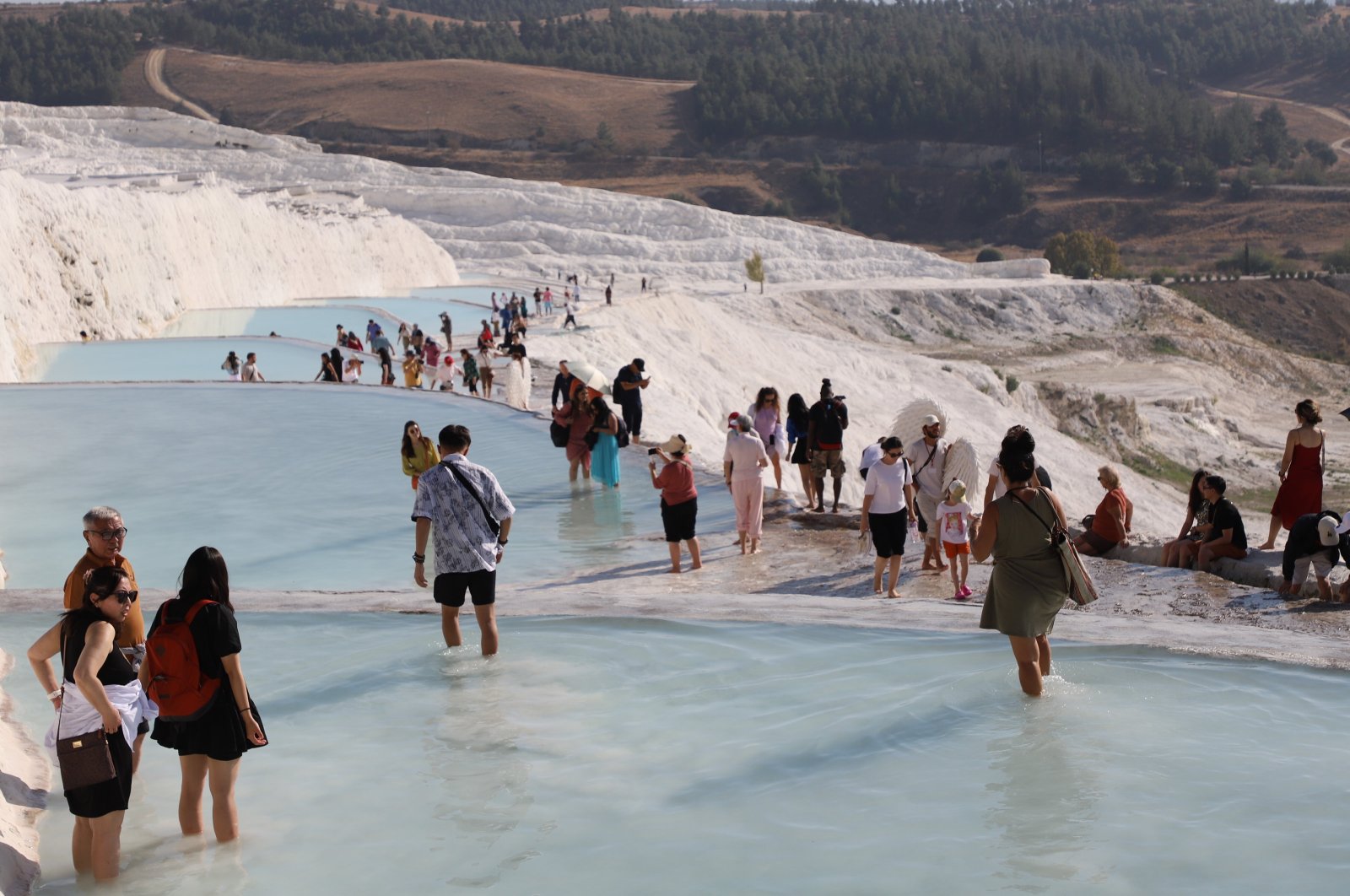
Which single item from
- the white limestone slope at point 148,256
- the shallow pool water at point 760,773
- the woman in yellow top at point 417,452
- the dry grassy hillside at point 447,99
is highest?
the dry grassy hillside at point 447,99

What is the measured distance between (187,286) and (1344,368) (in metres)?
36.8

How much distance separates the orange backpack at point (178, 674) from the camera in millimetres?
4199

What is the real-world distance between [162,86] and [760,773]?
131m

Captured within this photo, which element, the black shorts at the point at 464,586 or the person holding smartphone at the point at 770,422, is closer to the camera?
the black shorts at the point at 464,586

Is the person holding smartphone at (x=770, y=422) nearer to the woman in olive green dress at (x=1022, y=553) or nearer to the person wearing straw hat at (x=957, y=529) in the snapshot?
the person wearing straw hat at (x=957, y=529)

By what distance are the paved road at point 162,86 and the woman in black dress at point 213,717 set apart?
379ft

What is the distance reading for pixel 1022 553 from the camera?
532 centimetres

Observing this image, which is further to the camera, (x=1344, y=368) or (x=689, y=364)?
(x=1344, y=368)

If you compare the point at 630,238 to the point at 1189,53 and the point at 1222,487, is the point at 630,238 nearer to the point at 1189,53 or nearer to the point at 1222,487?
the point at 1222,487

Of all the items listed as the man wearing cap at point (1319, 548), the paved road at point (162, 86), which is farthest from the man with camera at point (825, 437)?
the paved road at point (162, 86)

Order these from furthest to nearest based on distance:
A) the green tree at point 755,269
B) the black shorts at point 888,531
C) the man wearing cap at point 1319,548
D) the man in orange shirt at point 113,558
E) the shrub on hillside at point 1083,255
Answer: the shrub on hillside at point 1083,255 → the green tree at point 755,269 → the black shorts at point 888,531 → the man wearing cap at point 1319,548 → the man in orange shirt at point 113,558

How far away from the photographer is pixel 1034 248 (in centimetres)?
8681

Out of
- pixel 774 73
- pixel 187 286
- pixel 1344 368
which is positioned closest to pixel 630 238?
pixel 1344 368

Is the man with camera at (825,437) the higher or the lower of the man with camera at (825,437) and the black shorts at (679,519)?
the higher
